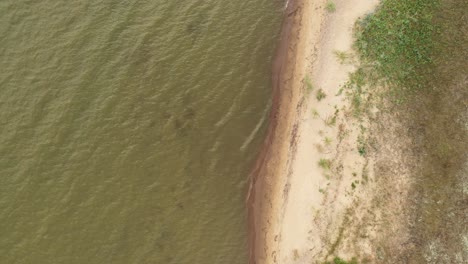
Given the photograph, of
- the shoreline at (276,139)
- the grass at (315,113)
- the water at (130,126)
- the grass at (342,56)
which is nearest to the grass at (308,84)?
the shoreline at (276,139)

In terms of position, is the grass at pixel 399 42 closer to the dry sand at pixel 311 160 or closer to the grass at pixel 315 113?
the dry sand at pixel 311 160

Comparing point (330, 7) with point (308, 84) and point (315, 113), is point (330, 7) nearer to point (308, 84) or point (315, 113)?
point (308, 84)

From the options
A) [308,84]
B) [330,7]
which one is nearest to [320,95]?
[308,84]

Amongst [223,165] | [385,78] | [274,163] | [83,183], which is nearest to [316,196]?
[274,163]

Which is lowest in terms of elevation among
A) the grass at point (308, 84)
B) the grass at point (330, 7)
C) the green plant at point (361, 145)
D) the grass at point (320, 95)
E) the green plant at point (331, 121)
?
the green plant at point (361, 145)

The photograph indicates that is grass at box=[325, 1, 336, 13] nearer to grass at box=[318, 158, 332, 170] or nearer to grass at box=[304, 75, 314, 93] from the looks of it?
grass at box=[304, 75, 314, 93]
